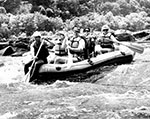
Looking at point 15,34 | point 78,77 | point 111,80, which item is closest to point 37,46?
point 78,77

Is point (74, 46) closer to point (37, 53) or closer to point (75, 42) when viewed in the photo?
point (75, 42)

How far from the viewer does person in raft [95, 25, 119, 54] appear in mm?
8586

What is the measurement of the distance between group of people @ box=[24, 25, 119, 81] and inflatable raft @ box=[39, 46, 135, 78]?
14 cm

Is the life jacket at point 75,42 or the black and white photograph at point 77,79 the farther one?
the life jacket at point 75,42

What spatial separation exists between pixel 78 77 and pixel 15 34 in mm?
12166

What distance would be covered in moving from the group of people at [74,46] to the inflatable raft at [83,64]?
0.14m

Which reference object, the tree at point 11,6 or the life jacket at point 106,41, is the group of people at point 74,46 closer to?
the life jacket at point 106,41

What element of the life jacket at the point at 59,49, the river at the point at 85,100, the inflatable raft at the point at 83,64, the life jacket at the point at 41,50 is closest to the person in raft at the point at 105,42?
the inflatable raft at the point at 83,64

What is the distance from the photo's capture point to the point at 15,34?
60.9 feet

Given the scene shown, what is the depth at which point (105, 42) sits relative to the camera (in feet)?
28.5

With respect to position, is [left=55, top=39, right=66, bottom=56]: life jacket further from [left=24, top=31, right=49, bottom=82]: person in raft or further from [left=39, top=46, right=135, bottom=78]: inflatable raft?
[left=24, top=31, right=49, bottom=82]: person in raft

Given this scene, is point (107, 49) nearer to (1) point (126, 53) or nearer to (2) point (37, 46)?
(1) point (126, 53)

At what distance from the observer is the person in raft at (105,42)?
8.59 m

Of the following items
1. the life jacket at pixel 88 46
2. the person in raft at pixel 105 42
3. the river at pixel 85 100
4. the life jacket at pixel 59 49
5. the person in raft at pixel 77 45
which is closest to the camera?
the river at pixel 85 100
